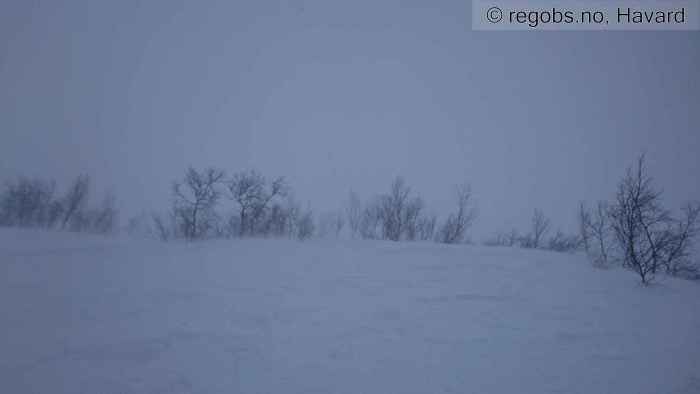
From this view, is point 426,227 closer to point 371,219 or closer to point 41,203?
point 371,219

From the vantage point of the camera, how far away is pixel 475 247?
11594mm

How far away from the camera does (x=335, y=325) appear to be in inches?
245

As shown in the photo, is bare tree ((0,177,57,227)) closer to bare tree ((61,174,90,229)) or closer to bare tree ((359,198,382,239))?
bare tree ((61,174,90,229))

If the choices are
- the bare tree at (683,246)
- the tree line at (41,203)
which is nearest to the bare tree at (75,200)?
the tree line at (41,203)

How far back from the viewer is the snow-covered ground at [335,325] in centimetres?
480

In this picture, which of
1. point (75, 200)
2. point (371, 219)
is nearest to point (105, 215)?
point (75, 200)

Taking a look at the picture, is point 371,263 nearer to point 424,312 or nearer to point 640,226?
point 424,312

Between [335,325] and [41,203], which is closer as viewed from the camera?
[335,325]

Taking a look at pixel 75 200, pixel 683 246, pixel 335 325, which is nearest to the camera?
pixel 335 325

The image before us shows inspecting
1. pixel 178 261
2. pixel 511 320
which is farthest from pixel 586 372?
pixel 178 261

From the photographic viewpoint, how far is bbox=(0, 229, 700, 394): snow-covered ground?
15.8 feet

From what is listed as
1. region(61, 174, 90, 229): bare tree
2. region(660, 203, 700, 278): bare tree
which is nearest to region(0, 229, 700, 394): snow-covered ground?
region(660, 203, 700, 278): bare tree

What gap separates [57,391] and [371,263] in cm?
719

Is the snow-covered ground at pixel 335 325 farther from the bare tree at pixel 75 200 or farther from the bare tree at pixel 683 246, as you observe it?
the bare tree at pixel 75 200
